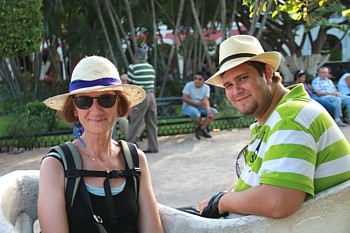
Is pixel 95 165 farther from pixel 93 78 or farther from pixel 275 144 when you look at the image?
pixel 275 144

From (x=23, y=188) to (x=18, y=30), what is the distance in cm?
883

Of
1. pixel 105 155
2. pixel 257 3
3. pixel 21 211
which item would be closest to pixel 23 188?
pixel 21 211

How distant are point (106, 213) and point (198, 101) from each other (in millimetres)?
8977

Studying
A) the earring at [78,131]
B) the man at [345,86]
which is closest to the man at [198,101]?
the man at [345,86]

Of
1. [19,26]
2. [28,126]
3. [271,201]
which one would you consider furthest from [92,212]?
[19,26]

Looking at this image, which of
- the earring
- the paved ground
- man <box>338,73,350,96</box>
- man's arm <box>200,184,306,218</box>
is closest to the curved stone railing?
man's arm <box>200,184,306,218</box>

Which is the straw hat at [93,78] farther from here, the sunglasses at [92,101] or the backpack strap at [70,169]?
the backpack strap at [70,169]

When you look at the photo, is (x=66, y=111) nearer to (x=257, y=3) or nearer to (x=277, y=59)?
(x=277, y=59)

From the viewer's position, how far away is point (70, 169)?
261 cm

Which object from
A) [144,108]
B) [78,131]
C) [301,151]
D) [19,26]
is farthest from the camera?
[19,26]

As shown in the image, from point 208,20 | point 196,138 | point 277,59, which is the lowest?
point 196,138

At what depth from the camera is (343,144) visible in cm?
248

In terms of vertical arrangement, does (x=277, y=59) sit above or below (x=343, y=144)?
above

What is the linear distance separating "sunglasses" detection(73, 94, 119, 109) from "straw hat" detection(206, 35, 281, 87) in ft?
1.97
